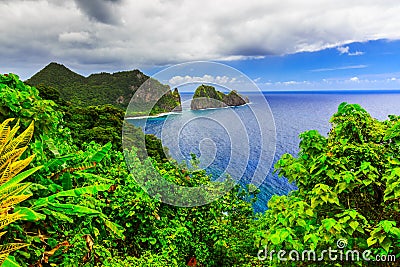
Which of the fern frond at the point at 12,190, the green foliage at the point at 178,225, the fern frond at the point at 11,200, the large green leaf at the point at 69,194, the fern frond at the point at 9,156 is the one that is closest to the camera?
the fern frond at the point at 11,200

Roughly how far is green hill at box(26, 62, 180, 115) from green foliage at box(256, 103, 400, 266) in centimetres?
2483

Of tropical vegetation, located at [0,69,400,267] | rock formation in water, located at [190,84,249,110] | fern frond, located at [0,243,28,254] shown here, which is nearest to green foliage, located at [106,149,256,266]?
tropical vegetation, located at [0,69,400,267]

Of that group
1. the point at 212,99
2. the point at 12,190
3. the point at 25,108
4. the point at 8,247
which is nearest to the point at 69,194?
the point at 12,190

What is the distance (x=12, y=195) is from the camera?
2340 millimetres

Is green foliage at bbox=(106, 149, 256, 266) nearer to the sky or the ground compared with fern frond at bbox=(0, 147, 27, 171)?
nearer to the ground

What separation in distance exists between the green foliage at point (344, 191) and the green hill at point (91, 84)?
24828 millimetres

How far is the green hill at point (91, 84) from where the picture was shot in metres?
30.4

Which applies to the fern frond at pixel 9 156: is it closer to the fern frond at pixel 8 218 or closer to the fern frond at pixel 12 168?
the fern frond at pixel 12 168

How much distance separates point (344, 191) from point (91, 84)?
3636 centimetres

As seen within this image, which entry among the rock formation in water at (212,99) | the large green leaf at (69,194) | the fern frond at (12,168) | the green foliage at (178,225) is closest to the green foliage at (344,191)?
the rock formation in water at (212,99)

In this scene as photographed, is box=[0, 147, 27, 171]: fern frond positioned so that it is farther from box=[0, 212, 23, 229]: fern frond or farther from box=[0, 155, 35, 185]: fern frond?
box=[0, 212, 23, 229]: fern frond

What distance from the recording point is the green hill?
30.4 meters

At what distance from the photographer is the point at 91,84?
119 ft

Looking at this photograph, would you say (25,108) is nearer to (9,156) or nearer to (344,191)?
(9,156)
